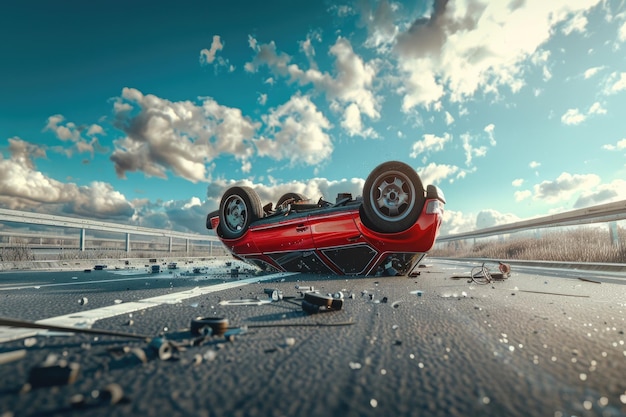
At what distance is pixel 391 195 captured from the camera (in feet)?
14.8

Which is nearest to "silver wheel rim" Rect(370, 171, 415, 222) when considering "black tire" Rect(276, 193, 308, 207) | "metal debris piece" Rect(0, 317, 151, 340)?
"black tire" Rect(276, 193, 308, 207)

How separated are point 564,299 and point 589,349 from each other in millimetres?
1689

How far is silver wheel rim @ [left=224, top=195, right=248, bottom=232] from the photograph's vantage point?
5918mm

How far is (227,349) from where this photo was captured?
119cm

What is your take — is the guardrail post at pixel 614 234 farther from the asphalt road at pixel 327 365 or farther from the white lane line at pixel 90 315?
the white lane line at pixel 90 315

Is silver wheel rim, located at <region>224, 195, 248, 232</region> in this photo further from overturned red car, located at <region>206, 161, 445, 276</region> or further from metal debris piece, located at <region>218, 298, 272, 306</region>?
metal debris piece, located at <region>218, 298, 272, 306</region>

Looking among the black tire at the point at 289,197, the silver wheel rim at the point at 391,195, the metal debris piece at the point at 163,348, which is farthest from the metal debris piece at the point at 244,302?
the black tire at the point at 289,197

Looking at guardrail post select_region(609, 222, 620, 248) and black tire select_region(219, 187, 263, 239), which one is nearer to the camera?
black tire select_region(219, 187, 263, 239)

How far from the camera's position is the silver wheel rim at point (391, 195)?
445 cm

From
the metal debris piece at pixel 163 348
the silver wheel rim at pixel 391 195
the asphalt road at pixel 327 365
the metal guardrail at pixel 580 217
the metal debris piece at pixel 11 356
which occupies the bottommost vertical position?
the asphalt road at pixel 327 365

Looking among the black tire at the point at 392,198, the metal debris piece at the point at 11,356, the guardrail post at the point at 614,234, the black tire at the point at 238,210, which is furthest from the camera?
the guardrail post at the point at 614,234

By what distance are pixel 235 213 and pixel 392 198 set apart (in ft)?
10.0

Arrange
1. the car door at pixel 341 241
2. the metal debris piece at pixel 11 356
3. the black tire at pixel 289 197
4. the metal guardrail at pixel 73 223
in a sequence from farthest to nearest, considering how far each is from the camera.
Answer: the metal guardrail at pixel 73 223
the black tire at pixel 289 197
the car door at pixel 341 241
the metal debris piece at pixel 11 356

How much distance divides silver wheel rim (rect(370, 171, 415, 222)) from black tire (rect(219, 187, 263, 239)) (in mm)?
2281
